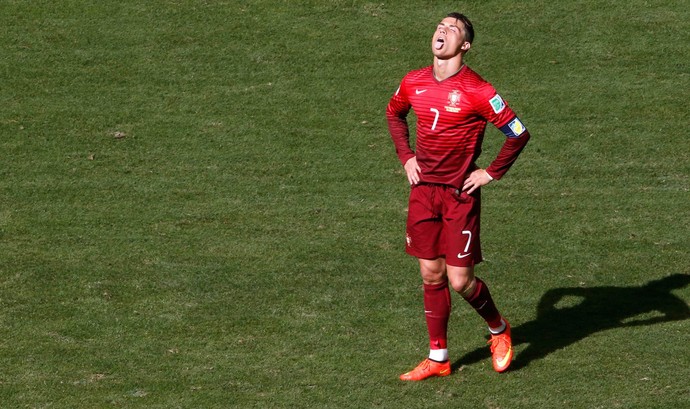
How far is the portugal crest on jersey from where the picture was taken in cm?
771

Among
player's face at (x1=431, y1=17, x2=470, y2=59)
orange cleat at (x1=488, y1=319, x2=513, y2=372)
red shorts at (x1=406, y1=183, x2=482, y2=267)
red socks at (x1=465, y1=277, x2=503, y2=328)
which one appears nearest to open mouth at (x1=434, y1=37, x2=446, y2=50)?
player's face at (x1=431, y1=17, x2=470, y2=59)

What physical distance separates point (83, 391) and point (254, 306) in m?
1.89

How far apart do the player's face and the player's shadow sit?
235 centimetres

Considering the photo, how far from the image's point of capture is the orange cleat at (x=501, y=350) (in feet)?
27.0

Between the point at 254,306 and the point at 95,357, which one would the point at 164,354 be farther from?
the point at 254,306

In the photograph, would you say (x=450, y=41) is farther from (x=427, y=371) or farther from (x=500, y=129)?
(x=427, y=371)

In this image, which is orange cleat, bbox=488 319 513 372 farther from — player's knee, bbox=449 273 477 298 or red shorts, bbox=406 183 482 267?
red shorts, bbox=406 183 482 267

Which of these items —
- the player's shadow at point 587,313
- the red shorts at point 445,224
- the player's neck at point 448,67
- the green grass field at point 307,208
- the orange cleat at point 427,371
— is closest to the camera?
the player's neck at point 448,67

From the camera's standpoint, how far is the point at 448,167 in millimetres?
7906

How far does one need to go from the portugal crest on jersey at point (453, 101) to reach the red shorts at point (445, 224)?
57 cm

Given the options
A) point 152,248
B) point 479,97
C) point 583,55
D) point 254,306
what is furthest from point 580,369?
point 583,55

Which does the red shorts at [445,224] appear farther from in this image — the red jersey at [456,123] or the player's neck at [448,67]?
the player's neck at [448,67]

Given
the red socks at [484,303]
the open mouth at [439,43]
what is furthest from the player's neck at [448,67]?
the red socks at [484,303]

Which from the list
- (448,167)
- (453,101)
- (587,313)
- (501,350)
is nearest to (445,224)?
(448,167)
